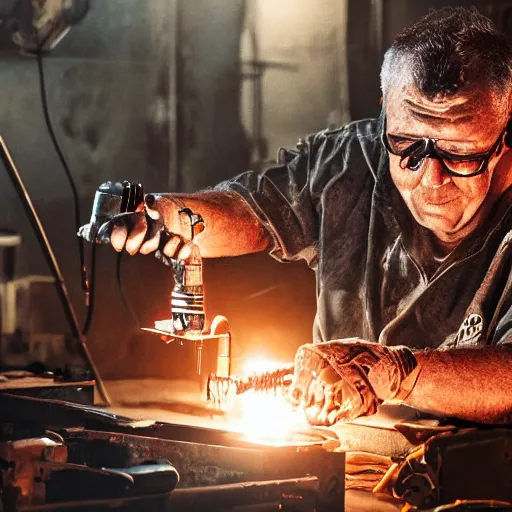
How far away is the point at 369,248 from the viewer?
4.95 m

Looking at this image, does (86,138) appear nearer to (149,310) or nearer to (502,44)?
(149,310)

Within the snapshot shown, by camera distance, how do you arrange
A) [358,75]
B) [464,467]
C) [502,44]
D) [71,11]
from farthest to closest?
[71,11] < [358,75] < [502,44] < [464,467]

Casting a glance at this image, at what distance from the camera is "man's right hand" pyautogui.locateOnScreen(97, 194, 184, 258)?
418 centimetres

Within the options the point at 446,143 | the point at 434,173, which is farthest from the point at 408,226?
the point at 446,143

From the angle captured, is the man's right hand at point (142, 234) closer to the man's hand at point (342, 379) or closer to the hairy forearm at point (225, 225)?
the hairy forearm at point (225, 225)

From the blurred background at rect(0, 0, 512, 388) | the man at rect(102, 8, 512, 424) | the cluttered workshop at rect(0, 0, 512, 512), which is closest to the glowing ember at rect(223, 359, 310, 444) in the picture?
the cluttered workshop at rect(0, 0, 512, 512)

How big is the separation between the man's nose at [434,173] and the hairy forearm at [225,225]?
3.06ft

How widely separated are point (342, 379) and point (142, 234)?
114cm

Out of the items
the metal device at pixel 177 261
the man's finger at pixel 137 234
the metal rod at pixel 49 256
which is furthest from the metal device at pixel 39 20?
the man's finger at pixel 137 234

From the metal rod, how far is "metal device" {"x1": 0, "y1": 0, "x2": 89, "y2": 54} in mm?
545

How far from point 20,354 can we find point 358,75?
7.80 feet

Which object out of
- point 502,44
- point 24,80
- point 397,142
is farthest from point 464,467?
point 24,80

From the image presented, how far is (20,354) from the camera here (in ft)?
19.2

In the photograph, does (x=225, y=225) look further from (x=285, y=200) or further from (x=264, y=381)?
(x=264, y=381)
